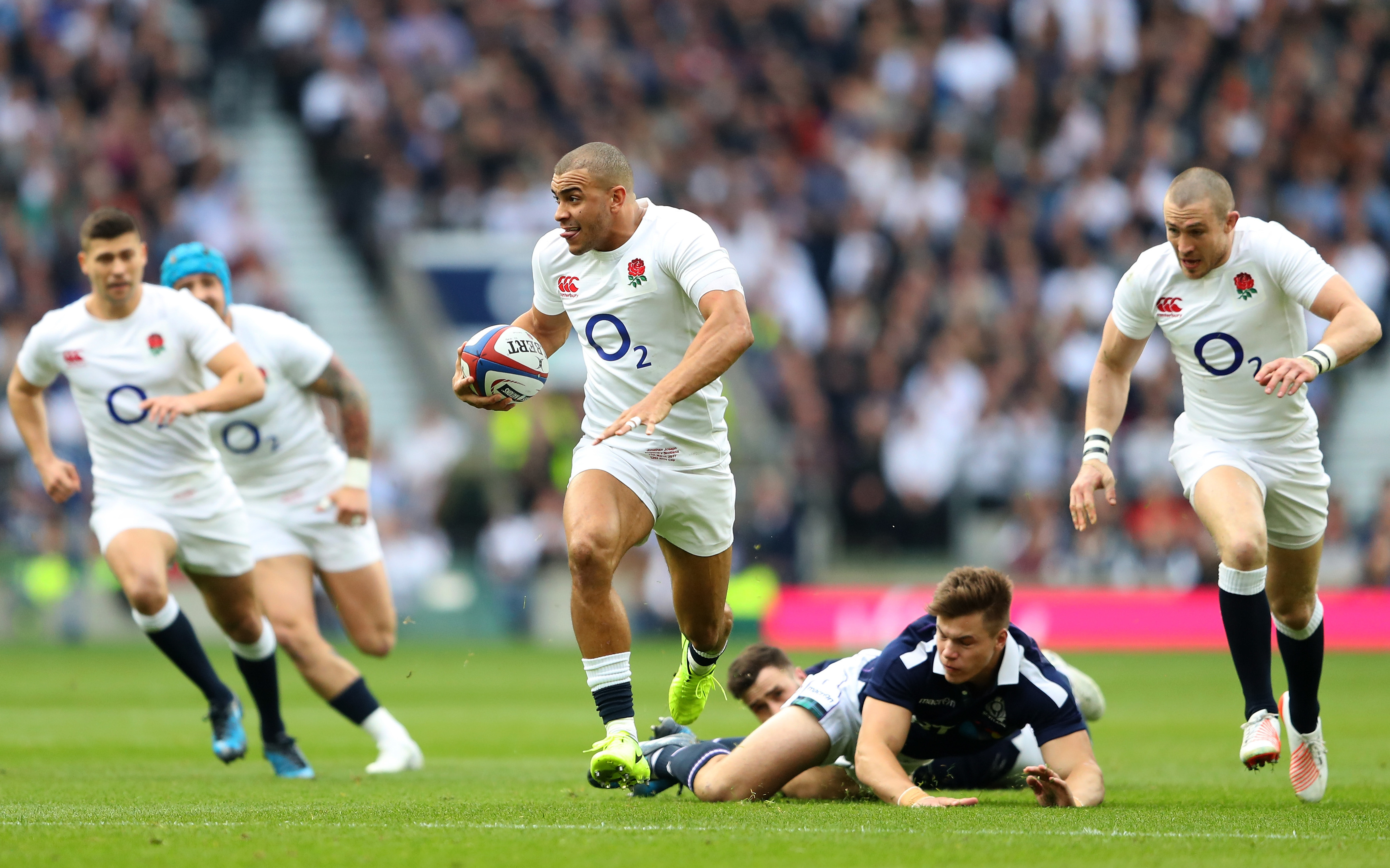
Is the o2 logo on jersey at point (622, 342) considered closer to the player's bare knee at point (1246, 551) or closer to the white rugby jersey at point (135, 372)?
the white rugby jersey at point (135, 372)

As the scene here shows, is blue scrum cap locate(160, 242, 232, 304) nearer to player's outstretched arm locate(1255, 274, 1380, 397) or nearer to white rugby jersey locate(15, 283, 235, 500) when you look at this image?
white rugby jersey locate(15, 283, 235, 500)

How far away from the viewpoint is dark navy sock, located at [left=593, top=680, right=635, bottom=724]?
7.27 metres

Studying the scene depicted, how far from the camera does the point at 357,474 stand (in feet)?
32.0

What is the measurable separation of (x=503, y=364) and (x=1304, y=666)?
398cm

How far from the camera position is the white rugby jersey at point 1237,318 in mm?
7703

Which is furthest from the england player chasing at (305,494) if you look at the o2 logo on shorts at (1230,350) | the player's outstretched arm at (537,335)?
the o2 logo on shorts at (1230,350)

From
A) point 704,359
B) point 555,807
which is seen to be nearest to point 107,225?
point 704,359

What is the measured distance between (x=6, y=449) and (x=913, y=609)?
1168 centimetres

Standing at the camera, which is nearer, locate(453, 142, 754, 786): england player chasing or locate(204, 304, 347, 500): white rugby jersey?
locate(453, 142, 754, 786): england player chasing

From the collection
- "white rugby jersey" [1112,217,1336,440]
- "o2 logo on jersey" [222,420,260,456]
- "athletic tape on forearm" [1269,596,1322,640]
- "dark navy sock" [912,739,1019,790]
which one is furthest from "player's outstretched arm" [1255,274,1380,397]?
"o2 logo on jersey" [222,420,260,456]

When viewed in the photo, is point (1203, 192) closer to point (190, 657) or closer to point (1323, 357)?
point (1323, 357)

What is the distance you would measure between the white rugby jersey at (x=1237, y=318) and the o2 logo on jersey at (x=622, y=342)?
7.33ft

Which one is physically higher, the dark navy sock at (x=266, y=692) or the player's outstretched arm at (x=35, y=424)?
the player's outstretched arm at (x=35, y=424)

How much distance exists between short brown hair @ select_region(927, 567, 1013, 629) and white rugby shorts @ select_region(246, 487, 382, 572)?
4.26 metres
